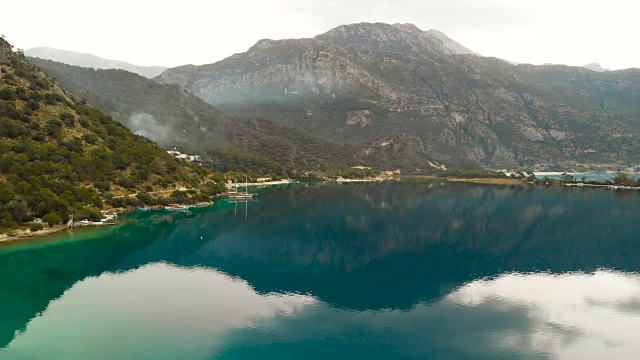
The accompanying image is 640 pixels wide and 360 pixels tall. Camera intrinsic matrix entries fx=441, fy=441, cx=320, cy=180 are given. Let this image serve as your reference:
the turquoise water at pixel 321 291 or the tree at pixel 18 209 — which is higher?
the tree at pixel 18 209

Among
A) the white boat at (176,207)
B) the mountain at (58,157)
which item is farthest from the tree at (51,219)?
the white boat at (176,207)

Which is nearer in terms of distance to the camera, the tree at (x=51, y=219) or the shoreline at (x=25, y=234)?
the shoreline at (x=25, y=234)

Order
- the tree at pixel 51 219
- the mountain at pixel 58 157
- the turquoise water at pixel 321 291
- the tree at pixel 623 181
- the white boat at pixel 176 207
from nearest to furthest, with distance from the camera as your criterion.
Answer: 1. the turquoise water at pixel 321 291
2. the tree at pixel 51 219
3. the mountain at pixel 58 157
4. the white boat at pixel 176 207
5. the tree at pixel 623 181

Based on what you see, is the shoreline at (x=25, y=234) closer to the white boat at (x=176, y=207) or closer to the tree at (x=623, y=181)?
the white boat at (x=176, y=207)

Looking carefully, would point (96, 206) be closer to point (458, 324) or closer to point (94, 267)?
point (94, 267)

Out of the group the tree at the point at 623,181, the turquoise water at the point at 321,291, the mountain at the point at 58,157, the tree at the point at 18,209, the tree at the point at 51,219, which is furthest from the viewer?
the tree at the point at 623,181

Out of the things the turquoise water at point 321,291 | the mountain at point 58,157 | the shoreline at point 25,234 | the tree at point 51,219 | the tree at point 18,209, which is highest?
the mountain at point 58,157
